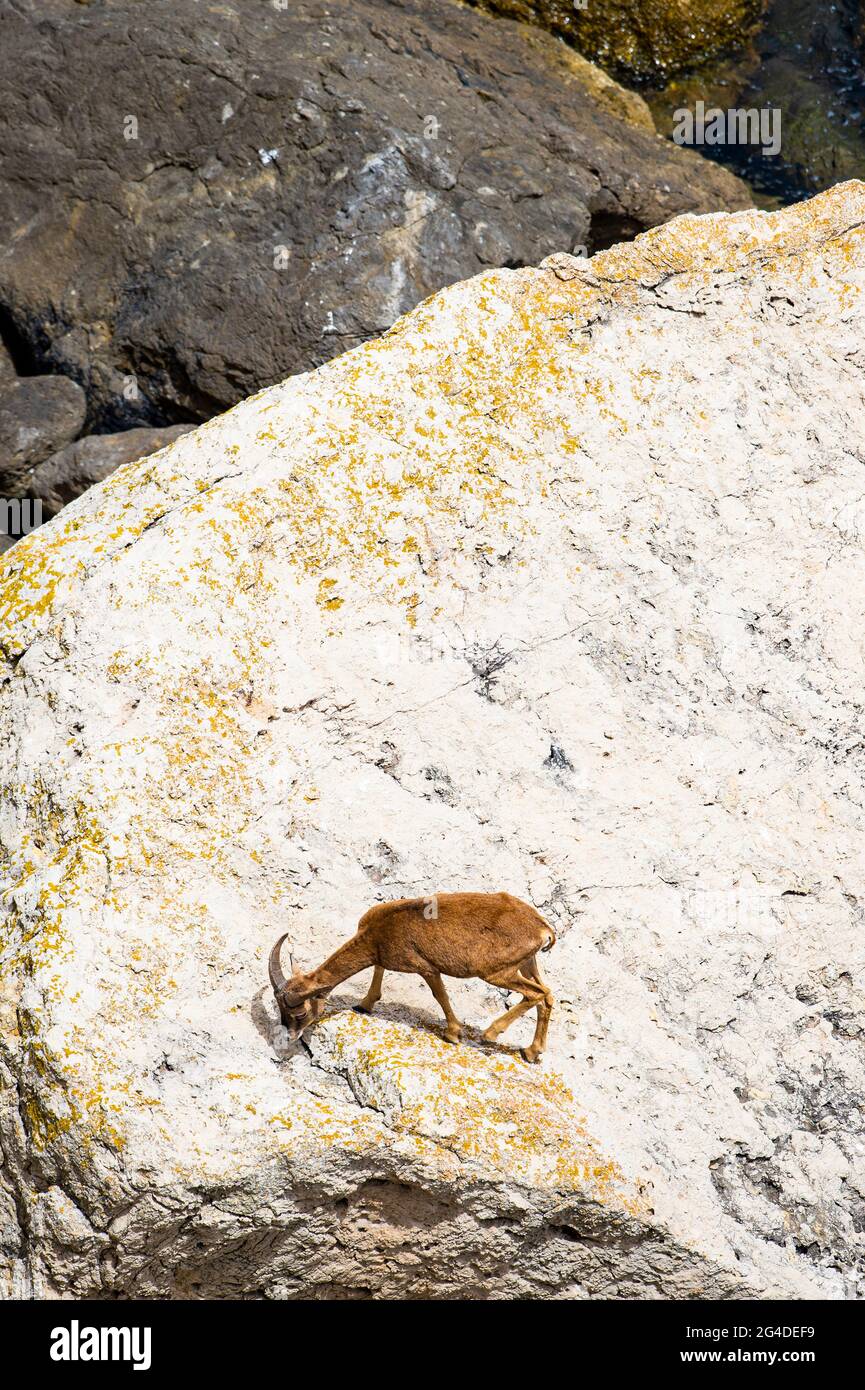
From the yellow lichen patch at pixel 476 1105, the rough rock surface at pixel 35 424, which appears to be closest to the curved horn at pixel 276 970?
the yellow lichen patch at pixel 476 1105

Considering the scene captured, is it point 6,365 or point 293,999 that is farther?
point 6,365

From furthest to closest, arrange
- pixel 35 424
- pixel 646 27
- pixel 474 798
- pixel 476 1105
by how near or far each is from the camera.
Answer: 1. pixel 646 27
2. pixel 35 424
3. pixel 474 798
4. pixel 476 1105

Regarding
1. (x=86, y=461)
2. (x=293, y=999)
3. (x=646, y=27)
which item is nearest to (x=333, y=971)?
(x=293, y=999)

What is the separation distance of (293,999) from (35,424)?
7.17 meters

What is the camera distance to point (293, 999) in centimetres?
603

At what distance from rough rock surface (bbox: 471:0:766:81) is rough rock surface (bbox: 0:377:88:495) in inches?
276

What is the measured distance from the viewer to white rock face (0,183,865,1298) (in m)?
5.92

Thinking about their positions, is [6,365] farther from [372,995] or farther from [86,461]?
[372,995]

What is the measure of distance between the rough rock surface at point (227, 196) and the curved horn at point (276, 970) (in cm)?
637

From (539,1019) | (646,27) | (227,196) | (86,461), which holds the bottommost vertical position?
→ (539,1019)

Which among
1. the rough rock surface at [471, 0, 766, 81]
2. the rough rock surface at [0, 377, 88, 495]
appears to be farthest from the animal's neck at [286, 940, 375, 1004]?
the rough rock surface at [471, 0, 766, 81]

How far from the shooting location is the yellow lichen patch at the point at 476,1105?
5922 mm

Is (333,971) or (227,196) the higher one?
(227,196)

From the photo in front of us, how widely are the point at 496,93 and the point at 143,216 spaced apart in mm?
3778
